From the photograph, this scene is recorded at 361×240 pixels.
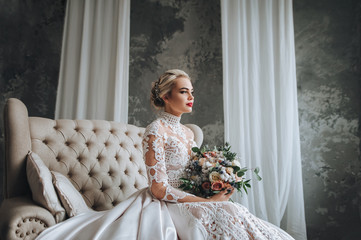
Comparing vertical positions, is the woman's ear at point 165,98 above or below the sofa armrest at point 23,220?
above

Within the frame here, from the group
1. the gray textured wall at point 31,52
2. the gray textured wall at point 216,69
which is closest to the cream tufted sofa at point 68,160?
the gray textured wall at point 216,69

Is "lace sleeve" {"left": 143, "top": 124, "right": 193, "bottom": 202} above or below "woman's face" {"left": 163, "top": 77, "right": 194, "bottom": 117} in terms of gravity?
below

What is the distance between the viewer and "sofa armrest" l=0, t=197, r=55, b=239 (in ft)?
4.86

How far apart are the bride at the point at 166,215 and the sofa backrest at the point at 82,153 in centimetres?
70

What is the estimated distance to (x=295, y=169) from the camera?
305 cm

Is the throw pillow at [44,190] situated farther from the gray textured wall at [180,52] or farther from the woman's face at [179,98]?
the gray textured wall at [180,52]

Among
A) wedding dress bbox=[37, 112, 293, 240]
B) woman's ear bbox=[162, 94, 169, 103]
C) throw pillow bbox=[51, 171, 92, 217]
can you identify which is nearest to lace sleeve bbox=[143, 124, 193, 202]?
wedding dress bbox=[37, 112, 293, 240]

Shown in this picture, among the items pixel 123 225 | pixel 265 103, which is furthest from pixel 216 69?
pixel 123 225

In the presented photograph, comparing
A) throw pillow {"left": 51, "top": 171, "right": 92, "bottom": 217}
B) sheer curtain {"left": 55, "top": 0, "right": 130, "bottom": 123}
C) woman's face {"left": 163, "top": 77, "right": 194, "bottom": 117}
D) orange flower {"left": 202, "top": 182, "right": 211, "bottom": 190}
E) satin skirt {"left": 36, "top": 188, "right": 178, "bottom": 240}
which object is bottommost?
satin skirt {"left": 36, "top": 188, "right": 178, "bottom": 240}

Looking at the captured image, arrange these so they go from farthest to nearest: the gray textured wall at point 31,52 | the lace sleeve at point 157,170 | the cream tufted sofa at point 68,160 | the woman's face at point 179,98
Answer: the gray textured wall at point 31,52 < the woman's face at point 179,98 < the lace sleeve at point 157,170 < the cream tufted sofa at point 68,160

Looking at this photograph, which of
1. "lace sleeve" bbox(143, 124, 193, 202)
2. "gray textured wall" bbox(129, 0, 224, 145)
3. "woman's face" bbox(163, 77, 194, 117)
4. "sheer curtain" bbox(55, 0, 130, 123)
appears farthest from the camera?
"gray textured wall" bbox(129, 0, 224, 145)

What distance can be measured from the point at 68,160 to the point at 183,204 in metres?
1.21

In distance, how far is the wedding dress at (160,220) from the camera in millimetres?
1436

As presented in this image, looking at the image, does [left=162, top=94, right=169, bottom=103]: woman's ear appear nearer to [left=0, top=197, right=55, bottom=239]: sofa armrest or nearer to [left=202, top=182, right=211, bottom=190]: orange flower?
[left=202, top=182, right=211, bottom=190]: orange flower
